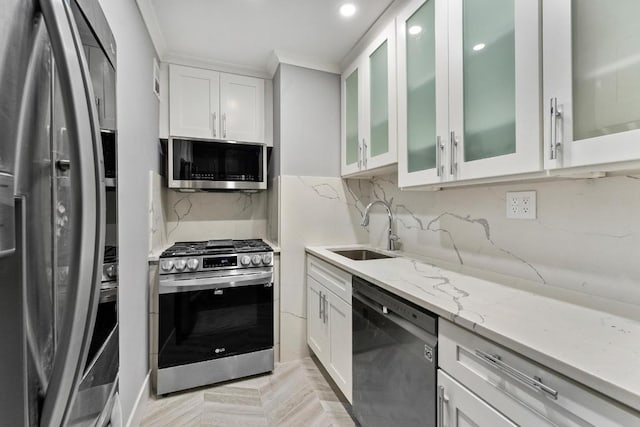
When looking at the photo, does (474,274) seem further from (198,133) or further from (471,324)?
(198,133)

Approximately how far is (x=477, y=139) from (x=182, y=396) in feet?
7.61

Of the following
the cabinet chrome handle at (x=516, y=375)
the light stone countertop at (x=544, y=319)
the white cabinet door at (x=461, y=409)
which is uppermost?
the light stone countertop at (x=544, y=319)

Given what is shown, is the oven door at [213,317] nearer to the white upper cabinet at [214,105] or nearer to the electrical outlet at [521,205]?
the white upper cabinet at [214,105]

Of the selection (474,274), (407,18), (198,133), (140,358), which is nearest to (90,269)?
(474,274)

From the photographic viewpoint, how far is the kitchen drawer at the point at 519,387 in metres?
0.59

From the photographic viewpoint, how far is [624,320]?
0.84m

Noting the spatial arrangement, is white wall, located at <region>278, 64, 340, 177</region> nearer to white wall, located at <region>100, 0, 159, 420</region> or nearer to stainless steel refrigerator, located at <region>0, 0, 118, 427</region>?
white wall, located at <region>100, 0, 159, 420</region>

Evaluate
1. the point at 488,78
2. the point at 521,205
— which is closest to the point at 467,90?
the point at 488,78

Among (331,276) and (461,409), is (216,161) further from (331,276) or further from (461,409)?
(461,409)

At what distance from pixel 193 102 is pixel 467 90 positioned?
2.02 metres

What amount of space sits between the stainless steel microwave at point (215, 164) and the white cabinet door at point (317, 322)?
0.95 meters

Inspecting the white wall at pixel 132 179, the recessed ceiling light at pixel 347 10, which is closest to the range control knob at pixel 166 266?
the white wall at pixel 132 179

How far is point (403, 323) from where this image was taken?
1152 millimetres

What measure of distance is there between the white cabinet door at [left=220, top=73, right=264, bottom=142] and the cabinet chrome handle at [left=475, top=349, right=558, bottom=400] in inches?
88.3
